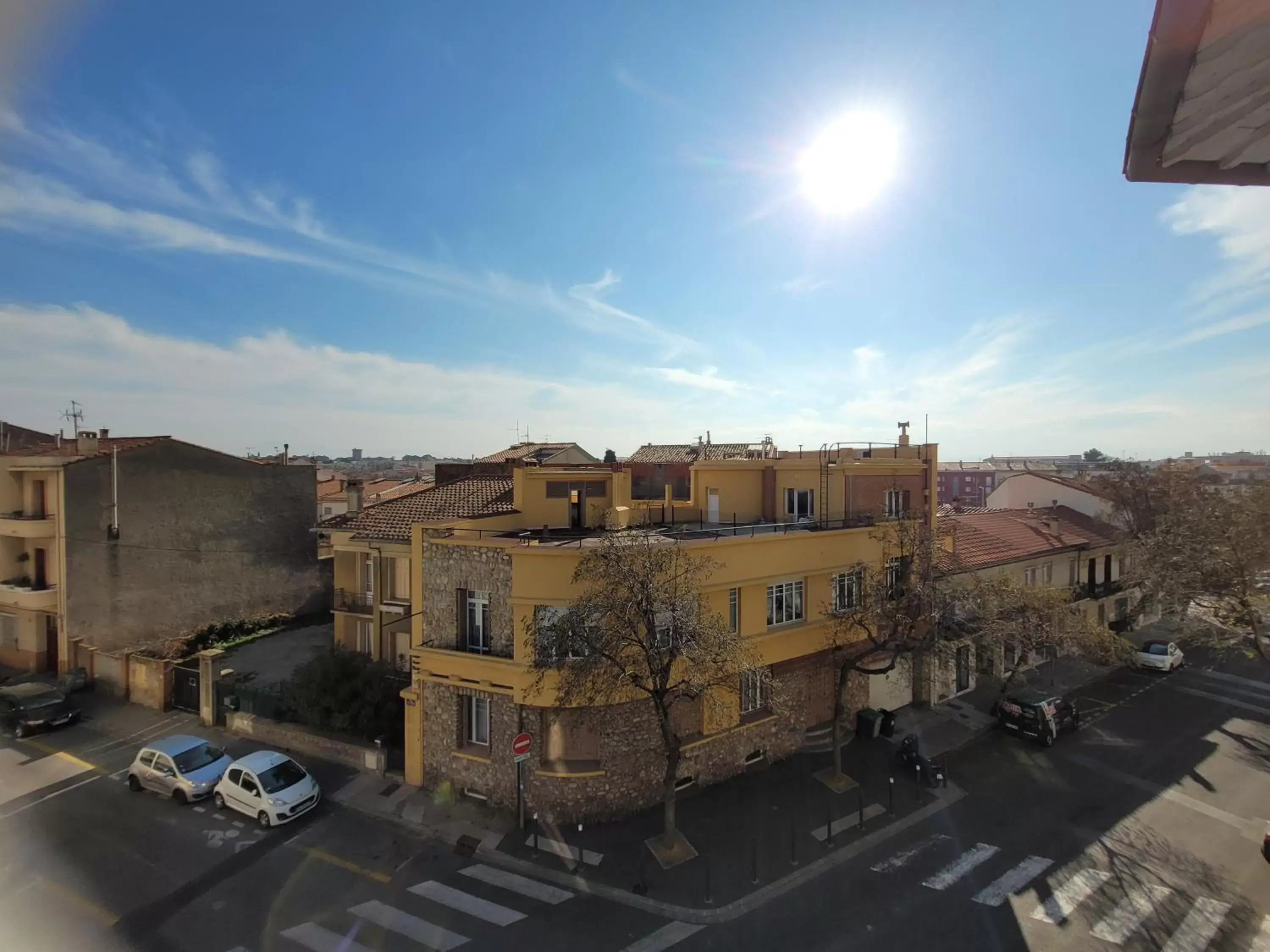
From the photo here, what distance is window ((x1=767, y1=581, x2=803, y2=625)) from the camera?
56.3ft

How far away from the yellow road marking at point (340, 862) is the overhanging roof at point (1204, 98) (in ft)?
52.6

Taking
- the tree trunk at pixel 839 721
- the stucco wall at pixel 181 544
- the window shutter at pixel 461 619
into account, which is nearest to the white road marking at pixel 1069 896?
the tree trunk at pixel 839 721

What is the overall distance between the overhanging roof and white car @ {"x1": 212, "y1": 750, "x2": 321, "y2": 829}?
18659mm

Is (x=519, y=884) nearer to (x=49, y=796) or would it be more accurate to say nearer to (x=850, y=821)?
(x=850, y=821)

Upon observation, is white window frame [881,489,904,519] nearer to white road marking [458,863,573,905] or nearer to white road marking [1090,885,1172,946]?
white road marking [1090,885,1172,946]

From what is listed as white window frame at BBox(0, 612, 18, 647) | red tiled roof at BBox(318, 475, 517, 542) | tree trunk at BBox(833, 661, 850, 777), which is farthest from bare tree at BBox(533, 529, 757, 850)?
white window frame at BBox(0, 612, 18, 647)

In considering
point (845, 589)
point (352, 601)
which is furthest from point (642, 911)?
point (352, 601)

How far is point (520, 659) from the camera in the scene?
14.3 metres

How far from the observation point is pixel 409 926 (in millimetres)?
11484

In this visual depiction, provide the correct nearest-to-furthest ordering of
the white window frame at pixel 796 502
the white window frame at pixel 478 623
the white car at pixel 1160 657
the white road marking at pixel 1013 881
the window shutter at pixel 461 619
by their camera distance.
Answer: the white road marking at pixel 1013 881 < the white window frame at pixel 478 623 < the window shutter at pixel 461 619 < the white window frame at pixel 796 502 < the white car at pixel 1160 657

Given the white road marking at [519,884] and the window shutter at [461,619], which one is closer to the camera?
the white road marking at [519,884]

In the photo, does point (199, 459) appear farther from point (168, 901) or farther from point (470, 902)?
point (470, 902)

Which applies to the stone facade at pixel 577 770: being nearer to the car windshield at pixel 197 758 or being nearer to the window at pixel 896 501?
the car windshield at pixel 197 758

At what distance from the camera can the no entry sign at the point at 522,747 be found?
14.0 metres
